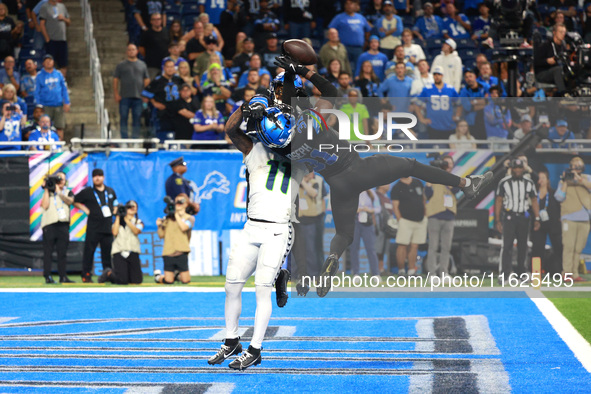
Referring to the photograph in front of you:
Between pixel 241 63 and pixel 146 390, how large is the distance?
11.5 m

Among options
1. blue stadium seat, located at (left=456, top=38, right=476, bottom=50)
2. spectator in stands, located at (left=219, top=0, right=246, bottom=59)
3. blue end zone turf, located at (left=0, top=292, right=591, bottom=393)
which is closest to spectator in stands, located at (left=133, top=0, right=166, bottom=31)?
spectator in stands, located at (left=219, top=0, right=246, bottom=59)

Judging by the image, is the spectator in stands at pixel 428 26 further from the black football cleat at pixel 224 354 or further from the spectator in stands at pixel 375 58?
the black football cleat at pixel 224 354

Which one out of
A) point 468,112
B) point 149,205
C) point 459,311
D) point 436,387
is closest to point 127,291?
point 149,205

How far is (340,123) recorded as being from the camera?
26.5 ft

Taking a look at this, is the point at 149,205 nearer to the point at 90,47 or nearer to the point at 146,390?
the point at 90,47

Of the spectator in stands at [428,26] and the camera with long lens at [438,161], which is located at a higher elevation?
the spectator in stands at [428,26]

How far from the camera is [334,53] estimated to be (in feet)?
57.8

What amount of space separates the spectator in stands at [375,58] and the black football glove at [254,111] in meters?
10.6

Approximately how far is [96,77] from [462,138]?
34.9 ft

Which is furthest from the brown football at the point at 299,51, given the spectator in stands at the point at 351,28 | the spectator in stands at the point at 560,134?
the spectator in stands at the point at 351,28

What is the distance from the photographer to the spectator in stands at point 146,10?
1905 centimetres

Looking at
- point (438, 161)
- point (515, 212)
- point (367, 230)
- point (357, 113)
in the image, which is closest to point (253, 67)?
point (515, 212)

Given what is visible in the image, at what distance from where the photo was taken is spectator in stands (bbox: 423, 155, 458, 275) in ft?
28.0

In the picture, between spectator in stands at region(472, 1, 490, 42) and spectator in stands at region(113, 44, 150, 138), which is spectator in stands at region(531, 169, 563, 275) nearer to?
spectator in stands at region(113, 44, 150, 138)
